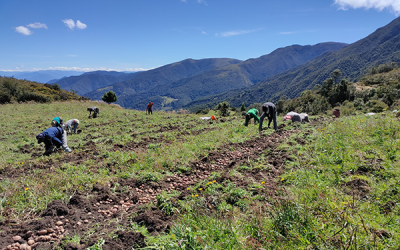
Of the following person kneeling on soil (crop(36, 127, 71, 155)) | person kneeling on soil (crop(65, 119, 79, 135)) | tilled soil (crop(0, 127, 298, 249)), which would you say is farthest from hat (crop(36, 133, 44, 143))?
tilled soil (crop(0, 127, 298, 249))

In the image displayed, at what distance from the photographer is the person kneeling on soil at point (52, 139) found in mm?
8477

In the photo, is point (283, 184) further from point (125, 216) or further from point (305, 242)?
point (125, 216)

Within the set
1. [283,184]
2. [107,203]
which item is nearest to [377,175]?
[283,184]

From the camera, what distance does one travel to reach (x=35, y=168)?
276 inches

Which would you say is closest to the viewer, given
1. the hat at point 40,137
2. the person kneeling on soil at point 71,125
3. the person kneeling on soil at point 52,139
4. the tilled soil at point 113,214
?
the tilled soil at point 113,214

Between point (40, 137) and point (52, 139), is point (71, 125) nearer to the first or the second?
point (52, 139)

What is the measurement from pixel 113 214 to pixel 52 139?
6794mm

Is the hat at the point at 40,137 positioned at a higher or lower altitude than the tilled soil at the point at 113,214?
higher

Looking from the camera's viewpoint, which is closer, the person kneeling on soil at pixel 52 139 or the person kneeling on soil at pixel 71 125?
the person kneeling on soil at pixel 52 139

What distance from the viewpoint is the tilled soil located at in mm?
3146

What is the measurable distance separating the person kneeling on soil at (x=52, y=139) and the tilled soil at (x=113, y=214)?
541 cm

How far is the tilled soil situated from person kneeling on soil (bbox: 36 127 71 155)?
5409 mm

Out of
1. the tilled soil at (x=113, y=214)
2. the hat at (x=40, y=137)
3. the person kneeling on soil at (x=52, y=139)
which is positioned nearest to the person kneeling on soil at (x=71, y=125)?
the person kneeling on soil at (x=52, y=139)

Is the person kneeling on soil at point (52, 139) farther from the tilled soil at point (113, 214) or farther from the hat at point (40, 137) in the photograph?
the tilled soil at point (113, 214)
